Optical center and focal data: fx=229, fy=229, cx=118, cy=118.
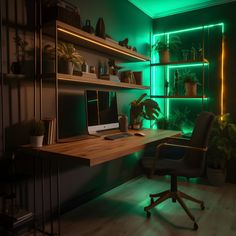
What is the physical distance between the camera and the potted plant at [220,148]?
2994mm

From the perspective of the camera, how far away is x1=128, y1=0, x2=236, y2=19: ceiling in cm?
330

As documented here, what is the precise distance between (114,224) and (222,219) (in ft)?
3.41

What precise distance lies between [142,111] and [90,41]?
1.18 meters

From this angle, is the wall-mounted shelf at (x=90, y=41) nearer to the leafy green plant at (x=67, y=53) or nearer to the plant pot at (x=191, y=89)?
the leafy green plant at (x=67, y=53)

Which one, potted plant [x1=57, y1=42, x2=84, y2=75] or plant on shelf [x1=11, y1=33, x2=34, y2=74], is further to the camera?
potted plant [x1=57, y1=42, x2=84, y2=75]

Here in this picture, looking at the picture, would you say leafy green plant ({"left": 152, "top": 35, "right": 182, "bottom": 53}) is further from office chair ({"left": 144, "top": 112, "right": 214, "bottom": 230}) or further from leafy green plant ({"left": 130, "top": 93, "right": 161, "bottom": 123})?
office chair ({"left": 144, "top": 112, "right": 214, "bottom": 230})

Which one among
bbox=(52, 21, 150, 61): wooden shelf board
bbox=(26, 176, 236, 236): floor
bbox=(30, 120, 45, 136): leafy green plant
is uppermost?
bbox=(52, 21, 150, 61): wooden shelf board

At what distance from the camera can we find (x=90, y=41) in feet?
7.41

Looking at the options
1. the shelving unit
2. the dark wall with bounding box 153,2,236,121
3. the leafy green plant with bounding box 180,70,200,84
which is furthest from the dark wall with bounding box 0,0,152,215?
the dark wall with bounding box 153,2,236,121

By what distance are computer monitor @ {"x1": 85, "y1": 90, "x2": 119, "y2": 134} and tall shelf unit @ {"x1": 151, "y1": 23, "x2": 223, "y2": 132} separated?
116 cm

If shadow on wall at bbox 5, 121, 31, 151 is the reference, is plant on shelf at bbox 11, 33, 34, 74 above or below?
above

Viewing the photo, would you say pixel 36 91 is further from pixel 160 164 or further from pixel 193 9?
pixel 193 9

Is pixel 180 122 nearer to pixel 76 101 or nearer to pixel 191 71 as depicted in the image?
pixel 191 71

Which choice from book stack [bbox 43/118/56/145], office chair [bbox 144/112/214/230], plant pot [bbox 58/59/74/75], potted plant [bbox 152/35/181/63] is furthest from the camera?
potted plant [bbox 152/35/181/63]
